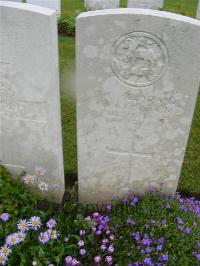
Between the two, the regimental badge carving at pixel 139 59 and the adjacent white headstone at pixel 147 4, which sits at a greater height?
the adjacent white headstone at pixel 147 4

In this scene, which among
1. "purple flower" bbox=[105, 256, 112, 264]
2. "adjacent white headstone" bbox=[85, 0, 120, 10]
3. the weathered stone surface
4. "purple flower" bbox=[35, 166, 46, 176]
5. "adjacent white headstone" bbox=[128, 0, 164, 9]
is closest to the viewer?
the weathered stone surface

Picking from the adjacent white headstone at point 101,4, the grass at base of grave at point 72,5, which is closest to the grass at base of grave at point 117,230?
the adjacent white headstone at point 101,4

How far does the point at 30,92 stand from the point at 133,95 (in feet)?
2.97

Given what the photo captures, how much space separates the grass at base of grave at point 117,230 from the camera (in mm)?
2568

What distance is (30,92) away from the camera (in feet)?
9.19

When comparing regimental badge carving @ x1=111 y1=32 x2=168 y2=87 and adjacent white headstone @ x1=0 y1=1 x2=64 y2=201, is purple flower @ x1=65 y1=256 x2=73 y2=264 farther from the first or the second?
regimental badge carving @ x1=111 y1=32 x2=168 y2=87

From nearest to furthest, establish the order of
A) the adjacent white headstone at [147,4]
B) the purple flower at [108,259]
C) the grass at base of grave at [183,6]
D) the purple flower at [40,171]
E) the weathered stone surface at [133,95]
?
the weathered stone surface at [133,95], the purple flower at [108,259], the purple flower at [40,171], the adjacent white headstone at [147,4], the grass at base of grave at [183,6]

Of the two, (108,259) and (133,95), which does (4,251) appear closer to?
(108,259)

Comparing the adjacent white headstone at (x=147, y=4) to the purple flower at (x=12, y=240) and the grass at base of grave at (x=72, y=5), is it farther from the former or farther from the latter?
the purple flower at (x=12, y=240)

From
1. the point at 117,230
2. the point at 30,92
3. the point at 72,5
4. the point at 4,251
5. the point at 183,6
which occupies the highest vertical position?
the point at 183,6

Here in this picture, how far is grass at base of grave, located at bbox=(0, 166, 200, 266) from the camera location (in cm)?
257

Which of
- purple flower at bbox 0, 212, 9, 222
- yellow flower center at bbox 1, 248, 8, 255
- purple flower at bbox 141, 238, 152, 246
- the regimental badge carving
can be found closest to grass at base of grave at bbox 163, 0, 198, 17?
the regimental badge carving

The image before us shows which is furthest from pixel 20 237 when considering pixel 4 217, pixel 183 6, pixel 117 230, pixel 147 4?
pixel 183 6

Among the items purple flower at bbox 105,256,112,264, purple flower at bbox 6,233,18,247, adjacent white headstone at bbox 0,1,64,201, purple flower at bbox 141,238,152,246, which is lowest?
purple flower at bbox 105,256,112,264
